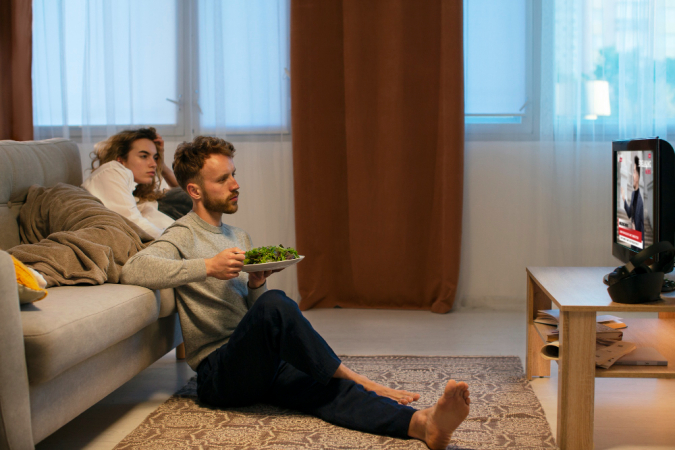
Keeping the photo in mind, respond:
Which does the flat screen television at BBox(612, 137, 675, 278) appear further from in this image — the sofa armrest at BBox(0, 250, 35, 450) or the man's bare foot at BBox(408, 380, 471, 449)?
the sofa armrest at BBox(0, 250, 35, 450)

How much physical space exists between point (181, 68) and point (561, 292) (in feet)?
8.58

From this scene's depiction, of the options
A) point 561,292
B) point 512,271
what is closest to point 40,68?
point 512,271

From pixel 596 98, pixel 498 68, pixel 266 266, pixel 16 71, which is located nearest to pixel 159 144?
pixel 266 266

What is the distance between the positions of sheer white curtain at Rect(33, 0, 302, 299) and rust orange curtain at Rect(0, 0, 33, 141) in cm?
8

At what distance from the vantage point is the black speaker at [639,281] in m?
1.57

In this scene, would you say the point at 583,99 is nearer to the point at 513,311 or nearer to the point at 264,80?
the point at 513,311

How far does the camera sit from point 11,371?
129cm

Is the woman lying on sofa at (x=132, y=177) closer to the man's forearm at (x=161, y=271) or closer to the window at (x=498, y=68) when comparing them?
the man's forearm at (x=161, y=271)

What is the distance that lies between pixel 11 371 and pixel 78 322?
204 mm

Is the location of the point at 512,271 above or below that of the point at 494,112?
below

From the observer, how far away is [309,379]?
180 cm

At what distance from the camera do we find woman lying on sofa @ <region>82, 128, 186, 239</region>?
230 centimetres

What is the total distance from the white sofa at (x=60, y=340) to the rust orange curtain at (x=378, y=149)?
1409 mm

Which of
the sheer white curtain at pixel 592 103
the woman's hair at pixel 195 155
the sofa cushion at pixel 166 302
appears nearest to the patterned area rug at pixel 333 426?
the sofa cushion at pixel 166 302
